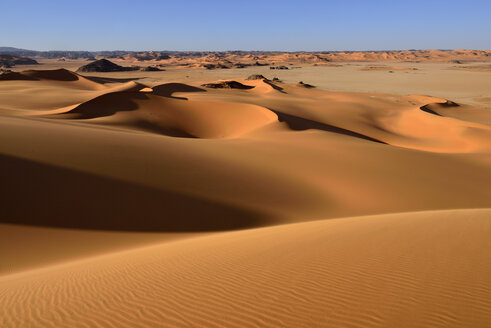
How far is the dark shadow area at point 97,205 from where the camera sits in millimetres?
6582

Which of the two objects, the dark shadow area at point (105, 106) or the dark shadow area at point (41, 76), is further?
the dark shadow area at point (41, 76)

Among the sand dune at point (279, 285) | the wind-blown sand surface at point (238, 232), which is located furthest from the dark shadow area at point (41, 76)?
the sand dune at point (279, 285)

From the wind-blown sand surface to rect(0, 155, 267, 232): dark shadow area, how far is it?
0.03 metres

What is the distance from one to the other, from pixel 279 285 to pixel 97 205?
4.73 meters

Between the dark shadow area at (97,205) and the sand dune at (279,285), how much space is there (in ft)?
5.37

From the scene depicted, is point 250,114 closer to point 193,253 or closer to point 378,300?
point 193,253

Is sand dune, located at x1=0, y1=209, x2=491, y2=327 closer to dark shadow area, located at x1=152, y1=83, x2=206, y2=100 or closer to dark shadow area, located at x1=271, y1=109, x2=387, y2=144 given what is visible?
dark shadow area, located at x1=271, y1=109, x2=387, y2=144

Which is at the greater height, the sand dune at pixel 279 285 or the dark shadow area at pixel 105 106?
the dark shadow area at pixel 105 106

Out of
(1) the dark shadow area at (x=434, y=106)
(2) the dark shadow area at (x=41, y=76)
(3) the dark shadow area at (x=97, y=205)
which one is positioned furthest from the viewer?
(2) the dark shadow area at (x=41, y=76)

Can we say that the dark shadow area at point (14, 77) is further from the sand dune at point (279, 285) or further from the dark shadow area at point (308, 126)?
the sand dune at point (279, 285)

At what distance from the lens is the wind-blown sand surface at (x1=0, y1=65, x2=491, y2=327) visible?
10.2 feet

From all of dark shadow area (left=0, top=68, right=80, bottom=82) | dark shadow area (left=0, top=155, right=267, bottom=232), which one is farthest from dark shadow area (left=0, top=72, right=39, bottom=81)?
dark shadow area (left=0, top=155, right=267, bottom=232)

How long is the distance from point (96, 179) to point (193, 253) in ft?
12.7

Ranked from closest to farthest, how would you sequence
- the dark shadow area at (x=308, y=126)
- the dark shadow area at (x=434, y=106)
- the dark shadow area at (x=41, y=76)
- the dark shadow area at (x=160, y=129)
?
the dark shadow area at (x=160, y=129) → the dark shadow area at (x=308, y=126) → the dark shadow area at (x=434, y=106) → the dark shadow area at (x=41, y=76)
